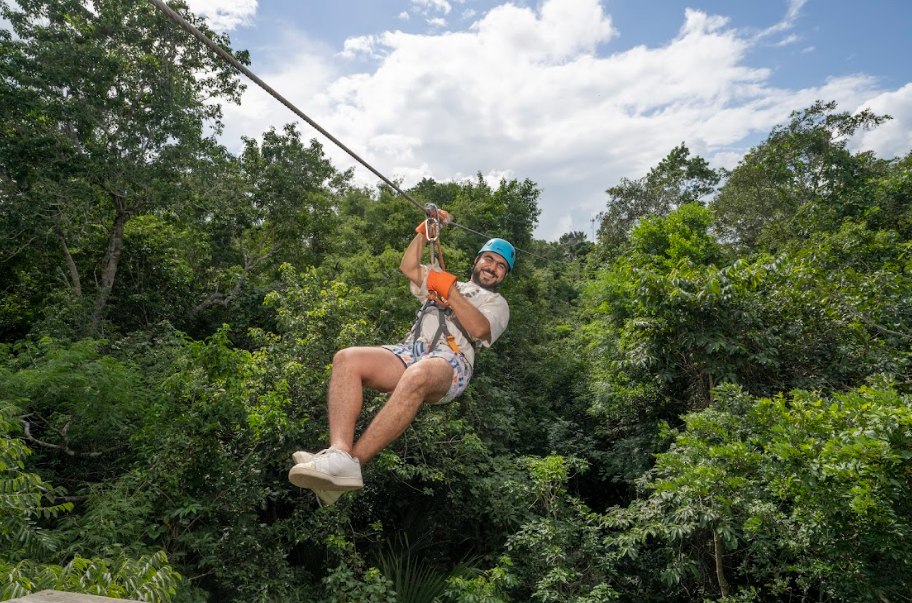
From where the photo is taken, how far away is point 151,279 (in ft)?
32.5

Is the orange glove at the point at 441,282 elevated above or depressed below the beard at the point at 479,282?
below

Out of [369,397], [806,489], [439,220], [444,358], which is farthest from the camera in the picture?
[369,397]

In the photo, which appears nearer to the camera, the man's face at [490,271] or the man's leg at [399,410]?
the man's leg at [399,410]

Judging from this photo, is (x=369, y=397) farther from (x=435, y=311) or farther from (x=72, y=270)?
(x=72, y=270)

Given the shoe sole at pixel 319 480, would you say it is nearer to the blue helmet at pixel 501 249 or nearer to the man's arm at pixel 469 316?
the man's arm at pixel 469 316

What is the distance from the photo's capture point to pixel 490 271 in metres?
2.68

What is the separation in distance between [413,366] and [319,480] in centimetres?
A: 55

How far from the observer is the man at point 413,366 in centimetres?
208

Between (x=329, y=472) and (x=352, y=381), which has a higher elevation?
(x=352, y=381)

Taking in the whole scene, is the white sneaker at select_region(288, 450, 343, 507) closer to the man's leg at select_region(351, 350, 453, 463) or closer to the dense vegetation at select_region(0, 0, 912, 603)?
the man's leg at select_region(351, 350, 453, 463)

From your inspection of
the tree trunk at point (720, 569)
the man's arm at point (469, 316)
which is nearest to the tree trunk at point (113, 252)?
the man's arm at point (469, 316)

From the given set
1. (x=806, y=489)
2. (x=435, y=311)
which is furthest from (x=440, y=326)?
(x=806, y=489)

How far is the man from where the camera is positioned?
6.83 ft

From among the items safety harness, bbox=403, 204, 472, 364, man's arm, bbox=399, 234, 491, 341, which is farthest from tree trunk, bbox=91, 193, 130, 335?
man's arm, bbox=399, 234, 491, 341
